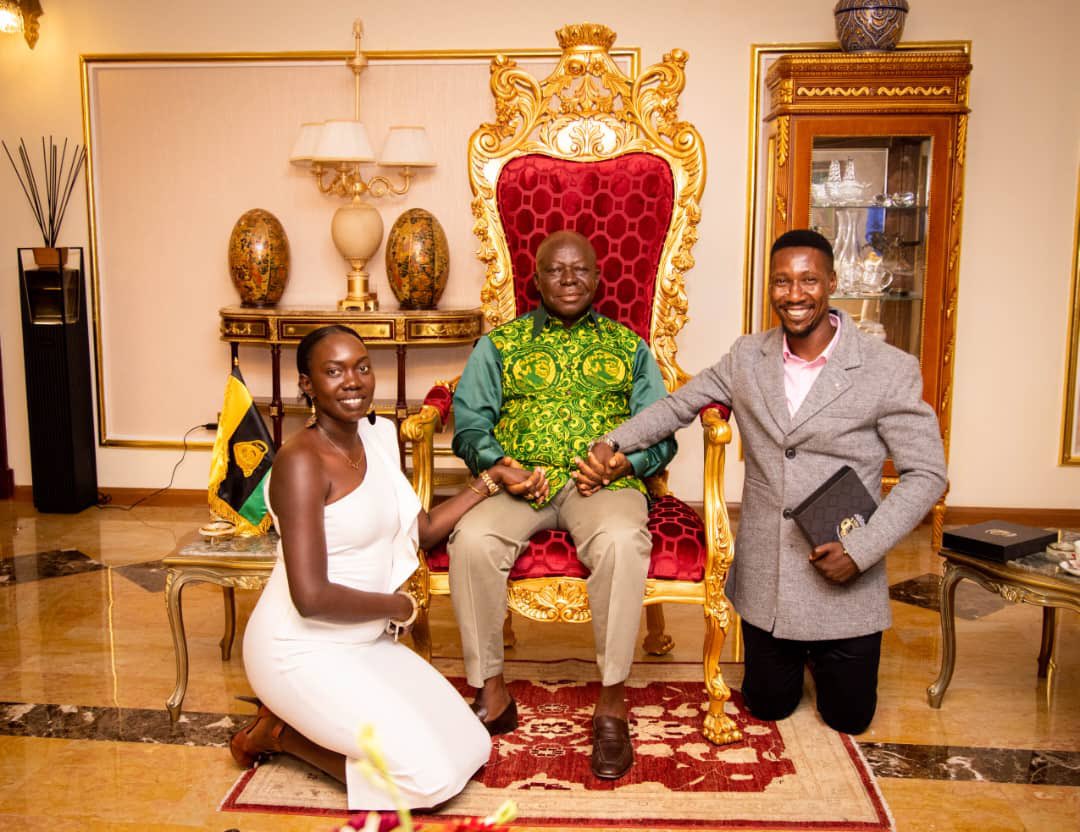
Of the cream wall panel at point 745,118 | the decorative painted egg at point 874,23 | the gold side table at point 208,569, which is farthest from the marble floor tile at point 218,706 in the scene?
the decorative painted egg at point 874,23

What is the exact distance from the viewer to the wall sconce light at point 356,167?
14.8 ft

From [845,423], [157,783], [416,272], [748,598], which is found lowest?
[157,783]

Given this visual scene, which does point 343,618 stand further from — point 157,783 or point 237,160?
point 237,160

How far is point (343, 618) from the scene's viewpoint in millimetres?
2359

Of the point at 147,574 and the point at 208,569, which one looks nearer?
the point at 208,569

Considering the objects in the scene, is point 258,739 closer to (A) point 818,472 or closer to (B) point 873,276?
(A) point 818,472

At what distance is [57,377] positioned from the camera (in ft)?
16.1

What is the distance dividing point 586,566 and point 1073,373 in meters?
3.21

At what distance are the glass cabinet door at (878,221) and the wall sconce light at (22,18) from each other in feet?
12.0

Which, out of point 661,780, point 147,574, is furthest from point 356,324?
point 661,780

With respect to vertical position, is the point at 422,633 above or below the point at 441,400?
below

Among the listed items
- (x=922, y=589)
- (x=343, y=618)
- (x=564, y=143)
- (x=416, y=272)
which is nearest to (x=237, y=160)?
(x=416, y=272)

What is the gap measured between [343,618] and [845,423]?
1335 millimetres

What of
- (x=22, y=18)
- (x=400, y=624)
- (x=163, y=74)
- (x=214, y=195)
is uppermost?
(x=22, y=18)
